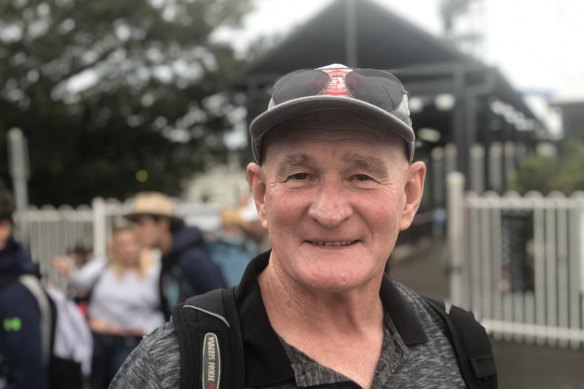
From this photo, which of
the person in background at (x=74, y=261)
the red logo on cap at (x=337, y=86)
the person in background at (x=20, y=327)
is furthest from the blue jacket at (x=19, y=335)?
the person in background at (x=74, y=261)

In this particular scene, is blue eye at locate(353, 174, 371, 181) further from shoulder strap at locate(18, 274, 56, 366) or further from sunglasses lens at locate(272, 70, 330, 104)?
shoulder strap at locate(18, 274, 56, 366)

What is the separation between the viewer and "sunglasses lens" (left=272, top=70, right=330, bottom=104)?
1.31 metres

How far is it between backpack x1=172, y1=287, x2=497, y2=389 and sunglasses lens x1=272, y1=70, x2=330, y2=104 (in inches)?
16.9

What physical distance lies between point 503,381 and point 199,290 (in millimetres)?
3948

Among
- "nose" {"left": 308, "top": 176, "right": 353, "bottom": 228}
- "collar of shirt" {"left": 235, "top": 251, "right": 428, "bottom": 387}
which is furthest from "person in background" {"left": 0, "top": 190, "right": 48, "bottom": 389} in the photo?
"nose" {"left": 308, "top": 176, "right": 353, "bottom": 228}

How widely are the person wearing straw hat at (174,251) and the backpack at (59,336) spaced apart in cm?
66

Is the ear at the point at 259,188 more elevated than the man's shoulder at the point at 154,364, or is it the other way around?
the ear at the point at 259,188

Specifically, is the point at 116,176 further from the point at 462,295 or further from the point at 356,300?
the point at 356,300

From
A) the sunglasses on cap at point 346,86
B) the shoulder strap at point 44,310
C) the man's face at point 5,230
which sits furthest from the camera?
the man's face at point 5,230

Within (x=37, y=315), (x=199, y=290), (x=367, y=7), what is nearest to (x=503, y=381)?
(x=199, y=290)

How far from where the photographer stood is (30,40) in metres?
15.6

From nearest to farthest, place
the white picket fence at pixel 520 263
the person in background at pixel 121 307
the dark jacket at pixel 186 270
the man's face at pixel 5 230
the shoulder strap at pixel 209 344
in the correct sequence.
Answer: the shoulder strap at pixel 209 344
the man's face at pixel 5 230
the dark jacket at pixel 186 270
the person in background at pixel 121 307
the white picket fence at pixel 520 263

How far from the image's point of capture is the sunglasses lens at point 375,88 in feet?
4.28

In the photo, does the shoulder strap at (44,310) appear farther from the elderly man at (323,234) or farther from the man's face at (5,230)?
the elderly man at (323,234)
